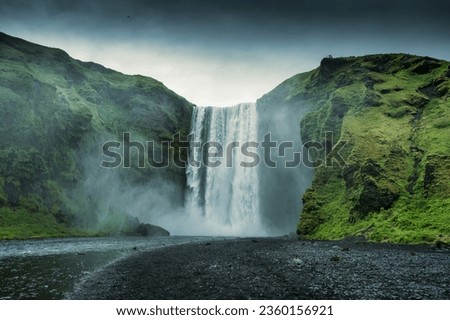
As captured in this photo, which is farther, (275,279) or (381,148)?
(381,148)

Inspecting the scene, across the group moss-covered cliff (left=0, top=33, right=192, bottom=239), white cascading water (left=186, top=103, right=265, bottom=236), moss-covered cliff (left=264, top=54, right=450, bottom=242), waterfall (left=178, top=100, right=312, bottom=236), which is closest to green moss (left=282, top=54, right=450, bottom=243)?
moss-covered cliff (left=264, top=54, right=450, bottom=242)

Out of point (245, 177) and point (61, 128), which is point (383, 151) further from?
point (61, 128)

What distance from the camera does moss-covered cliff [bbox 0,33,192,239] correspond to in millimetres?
67562

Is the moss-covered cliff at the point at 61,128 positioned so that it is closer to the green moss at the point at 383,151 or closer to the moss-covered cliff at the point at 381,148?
the moss-covered cliff at the point at 381,148

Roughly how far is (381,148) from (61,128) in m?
65.2

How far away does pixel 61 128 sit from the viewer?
78.8 m

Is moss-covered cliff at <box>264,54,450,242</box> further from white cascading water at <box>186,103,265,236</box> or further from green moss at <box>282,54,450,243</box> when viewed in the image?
white cascading water at <box>186,103,265,236</box>

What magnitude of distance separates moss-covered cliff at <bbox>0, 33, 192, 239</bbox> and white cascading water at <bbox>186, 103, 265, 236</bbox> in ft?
20.2

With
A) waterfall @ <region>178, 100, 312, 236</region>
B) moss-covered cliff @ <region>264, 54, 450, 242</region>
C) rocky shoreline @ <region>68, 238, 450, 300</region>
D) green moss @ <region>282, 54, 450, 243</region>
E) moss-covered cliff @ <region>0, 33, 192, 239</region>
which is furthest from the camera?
waterfall @ <region>178, 100, 312, 236</region>

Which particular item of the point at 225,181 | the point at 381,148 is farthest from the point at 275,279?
the point at 225,181

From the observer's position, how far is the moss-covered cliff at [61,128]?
222ft

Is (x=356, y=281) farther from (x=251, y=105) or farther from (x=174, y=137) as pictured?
(x=174, y=137)

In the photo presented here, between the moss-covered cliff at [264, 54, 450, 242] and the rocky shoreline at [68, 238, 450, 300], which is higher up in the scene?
the moss-covered cliff at [264, 54, 450, 242]
